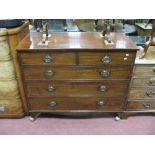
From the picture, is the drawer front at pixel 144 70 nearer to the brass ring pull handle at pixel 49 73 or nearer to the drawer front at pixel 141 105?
the drawer front at pixel 141 105

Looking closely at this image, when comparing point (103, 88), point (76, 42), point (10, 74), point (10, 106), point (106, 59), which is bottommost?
point (10, 106)

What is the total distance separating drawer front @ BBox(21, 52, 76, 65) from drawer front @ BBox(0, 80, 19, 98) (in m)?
0.35

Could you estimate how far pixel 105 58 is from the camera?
5.41 ft

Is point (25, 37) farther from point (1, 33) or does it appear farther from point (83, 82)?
point (83, 82)

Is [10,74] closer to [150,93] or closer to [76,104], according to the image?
[76,104]

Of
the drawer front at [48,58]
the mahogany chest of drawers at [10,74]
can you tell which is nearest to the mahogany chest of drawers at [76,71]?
the drawer front at [48,58]

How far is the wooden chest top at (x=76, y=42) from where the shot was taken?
162 centimetres

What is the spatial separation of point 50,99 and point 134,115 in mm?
1032

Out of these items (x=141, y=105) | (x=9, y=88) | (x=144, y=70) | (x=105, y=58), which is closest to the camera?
(x=105, y=58)

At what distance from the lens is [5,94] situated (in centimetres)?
194

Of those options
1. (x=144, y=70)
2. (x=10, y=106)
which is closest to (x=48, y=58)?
(x=10, y=106)

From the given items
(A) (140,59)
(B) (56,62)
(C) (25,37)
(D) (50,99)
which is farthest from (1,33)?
(A) (140,59)

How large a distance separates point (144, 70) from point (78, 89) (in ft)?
2.26

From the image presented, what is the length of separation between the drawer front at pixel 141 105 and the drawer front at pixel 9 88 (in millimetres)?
1246
